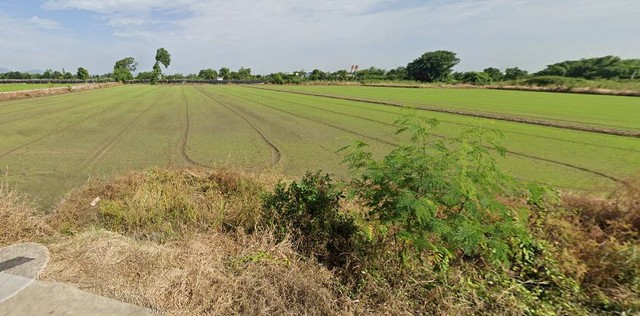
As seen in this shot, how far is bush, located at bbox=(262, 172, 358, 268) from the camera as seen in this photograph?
3.98 meters

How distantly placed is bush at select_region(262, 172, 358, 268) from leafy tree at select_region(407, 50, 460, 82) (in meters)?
96.0

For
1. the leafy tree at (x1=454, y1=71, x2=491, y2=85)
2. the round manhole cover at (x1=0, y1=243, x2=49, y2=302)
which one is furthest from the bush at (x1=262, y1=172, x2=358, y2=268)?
the leafy tree at (x1=454, y1=71, x2=491, y2=85)

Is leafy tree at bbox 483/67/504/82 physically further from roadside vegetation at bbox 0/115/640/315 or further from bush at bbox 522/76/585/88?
roadside vegetation at bbox 0/115/640/315

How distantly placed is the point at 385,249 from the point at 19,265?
4039mm

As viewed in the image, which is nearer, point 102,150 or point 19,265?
point 19,265

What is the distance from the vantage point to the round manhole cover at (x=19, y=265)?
3.04 metres

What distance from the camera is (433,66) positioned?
94.6 m

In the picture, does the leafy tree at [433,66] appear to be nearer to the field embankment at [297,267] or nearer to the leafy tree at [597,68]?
the leafy tree at [597,68]

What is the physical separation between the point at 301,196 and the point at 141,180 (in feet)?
12.0

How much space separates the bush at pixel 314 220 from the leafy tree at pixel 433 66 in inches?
3778

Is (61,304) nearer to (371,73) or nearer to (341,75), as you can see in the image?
(341,75)

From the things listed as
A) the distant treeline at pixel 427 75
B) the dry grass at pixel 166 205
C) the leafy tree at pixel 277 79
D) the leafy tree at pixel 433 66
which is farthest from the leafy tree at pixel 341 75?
the dry grass at pixel 166 205

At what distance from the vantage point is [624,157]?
29.9ft

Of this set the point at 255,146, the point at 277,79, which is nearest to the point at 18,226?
the point at 255,146
